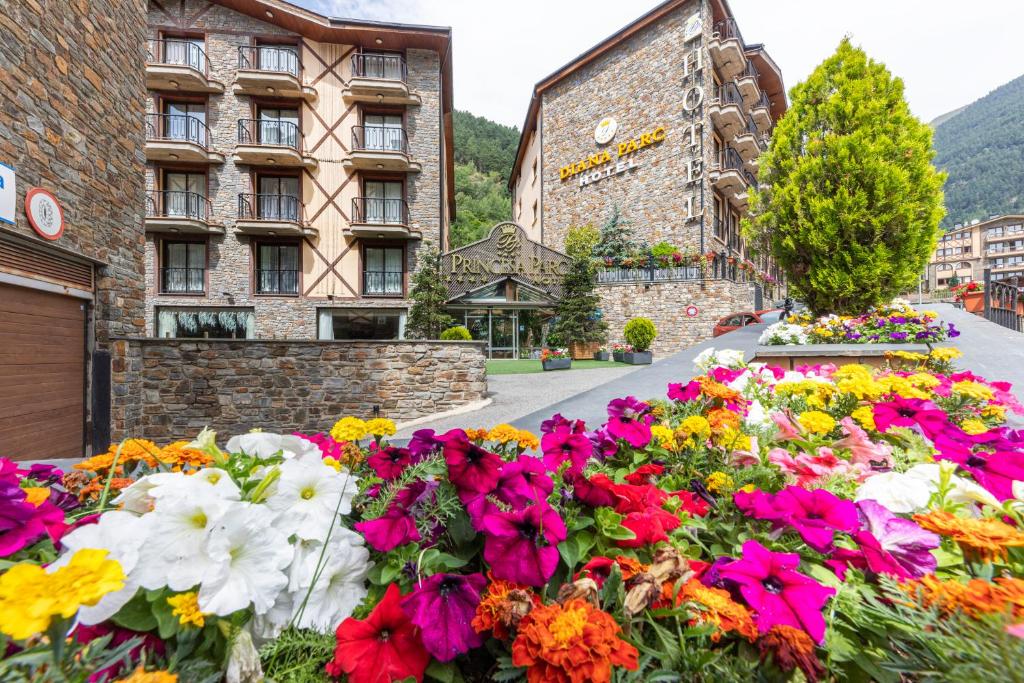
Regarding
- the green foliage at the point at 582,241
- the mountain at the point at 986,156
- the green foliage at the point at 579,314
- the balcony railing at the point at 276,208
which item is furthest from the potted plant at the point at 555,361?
the mountain at the point at 986,156

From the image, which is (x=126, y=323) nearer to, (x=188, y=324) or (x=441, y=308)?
(x=441, y=308)

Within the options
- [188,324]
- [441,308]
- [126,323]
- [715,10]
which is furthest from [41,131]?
[715,10]

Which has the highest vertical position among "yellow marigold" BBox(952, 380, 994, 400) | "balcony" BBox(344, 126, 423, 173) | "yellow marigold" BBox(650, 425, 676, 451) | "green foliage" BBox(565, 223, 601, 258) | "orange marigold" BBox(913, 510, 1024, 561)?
"balcony" BBox(344, 126, 423, 173)

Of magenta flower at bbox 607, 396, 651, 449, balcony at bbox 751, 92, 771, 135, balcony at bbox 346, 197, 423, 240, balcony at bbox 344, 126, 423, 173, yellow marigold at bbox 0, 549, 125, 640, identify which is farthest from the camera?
balcony at bbox 751, 92, 771, 135

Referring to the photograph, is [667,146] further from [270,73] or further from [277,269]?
[277,269]

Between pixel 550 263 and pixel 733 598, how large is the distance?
58.2ft

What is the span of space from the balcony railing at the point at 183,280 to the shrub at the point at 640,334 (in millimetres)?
15436

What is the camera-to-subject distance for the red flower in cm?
57

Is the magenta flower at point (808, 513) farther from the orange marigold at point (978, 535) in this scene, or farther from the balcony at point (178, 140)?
the balcony at point (178, 140)

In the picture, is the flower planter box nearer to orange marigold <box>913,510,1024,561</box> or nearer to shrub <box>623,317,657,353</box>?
shrub <box>623,317,657,353</box>

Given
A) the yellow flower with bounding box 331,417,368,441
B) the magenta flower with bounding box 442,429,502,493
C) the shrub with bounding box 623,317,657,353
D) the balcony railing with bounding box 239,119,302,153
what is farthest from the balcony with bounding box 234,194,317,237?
the magenta flower with bounding box 442,429,502,493

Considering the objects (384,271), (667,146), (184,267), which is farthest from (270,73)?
(667,146)

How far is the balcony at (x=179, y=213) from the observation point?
1448cm

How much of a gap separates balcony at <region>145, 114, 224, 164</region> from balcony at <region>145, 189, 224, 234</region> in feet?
3.97
